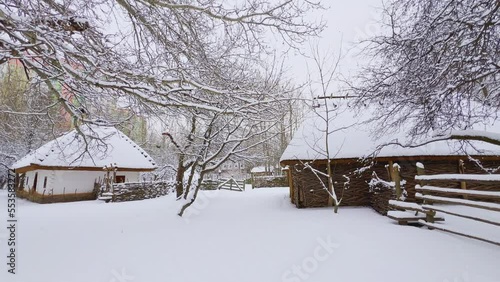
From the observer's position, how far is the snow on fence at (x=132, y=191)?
14.8 m

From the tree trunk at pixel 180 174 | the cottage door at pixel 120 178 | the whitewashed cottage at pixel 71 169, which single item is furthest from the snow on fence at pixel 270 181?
the tree trunk at pixel 180 174

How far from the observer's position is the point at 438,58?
4.70 m

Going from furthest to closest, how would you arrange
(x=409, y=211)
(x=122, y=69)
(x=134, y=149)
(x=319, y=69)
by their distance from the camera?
1. (x=134, y=149)
2. (x=319, y=69)
3. (x=409, y=211)
4. (x=122, y=69)

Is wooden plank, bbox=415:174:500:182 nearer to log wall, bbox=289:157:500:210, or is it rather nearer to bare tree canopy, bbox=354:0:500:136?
bare tree canopy, bbox=354:0:500:136

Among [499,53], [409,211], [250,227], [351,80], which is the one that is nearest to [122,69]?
[250,227]

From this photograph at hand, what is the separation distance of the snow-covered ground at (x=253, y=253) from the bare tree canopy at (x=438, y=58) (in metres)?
2.44

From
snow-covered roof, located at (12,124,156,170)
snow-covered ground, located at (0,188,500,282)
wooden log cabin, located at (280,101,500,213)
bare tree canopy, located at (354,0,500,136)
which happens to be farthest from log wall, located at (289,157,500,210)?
snow-covered roof, located at (12,124,156,170)

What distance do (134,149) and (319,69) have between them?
16096 mm

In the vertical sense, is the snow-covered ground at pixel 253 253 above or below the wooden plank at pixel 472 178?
below

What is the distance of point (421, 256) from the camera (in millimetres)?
3941

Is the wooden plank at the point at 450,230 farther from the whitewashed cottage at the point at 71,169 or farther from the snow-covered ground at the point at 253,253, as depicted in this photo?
the whitewashed cottage at the point at 71,169

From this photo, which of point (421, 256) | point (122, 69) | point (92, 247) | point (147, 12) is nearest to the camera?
point (421, 256)

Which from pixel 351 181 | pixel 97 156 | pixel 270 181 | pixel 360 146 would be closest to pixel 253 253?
pixel 351 181

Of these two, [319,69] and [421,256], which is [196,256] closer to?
[421,256]
